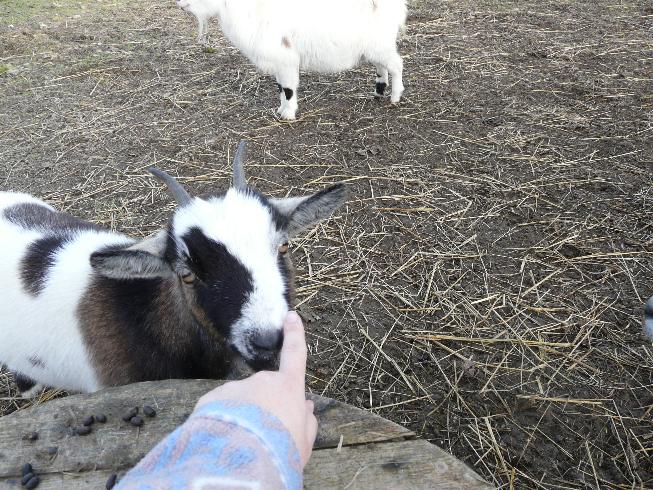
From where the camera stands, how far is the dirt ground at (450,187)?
274cm

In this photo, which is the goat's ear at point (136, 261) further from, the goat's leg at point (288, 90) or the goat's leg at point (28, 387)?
the goat's leg at point (288, 90)

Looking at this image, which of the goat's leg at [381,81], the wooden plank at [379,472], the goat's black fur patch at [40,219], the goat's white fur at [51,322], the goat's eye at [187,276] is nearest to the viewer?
the wooden plank at [379,472]

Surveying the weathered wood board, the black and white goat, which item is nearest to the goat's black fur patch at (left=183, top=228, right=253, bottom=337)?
the black and white goat

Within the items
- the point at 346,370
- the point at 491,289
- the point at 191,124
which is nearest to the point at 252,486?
the point at 346,370

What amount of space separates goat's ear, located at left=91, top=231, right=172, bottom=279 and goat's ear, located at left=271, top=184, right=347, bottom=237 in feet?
1.72

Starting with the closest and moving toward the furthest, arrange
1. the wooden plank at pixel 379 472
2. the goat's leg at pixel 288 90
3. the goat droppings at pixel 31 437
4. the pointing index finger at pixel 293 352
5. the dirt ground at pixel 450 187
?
the pointing index finger at pixel 293 352
the wooden plank at pixel 379 472
the goat droppings at pixel 31 437
the dirt ground at pixel 450 187
the goat's leg at pixel 288 90

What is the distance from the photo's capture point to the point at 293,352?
1222 millimetres

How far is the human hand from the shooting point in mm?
989

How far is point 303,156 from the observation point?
5031mm

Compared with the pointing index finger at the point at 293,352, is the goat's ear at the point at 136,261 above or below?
below

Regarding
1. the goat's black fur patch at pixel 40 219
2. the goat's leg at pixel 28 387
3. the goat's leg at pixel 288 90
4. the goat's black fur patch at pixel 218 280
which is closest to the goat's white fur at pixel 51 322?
the goat's black fur patch at pixel 40 219

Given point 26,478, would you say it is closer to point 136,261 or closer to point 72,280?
point 136,261

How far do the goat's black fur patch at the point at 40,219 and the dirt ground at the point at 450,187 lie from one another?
102cm

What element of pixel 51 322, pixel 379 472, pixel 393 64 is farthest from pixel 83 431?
pixel 393 64
